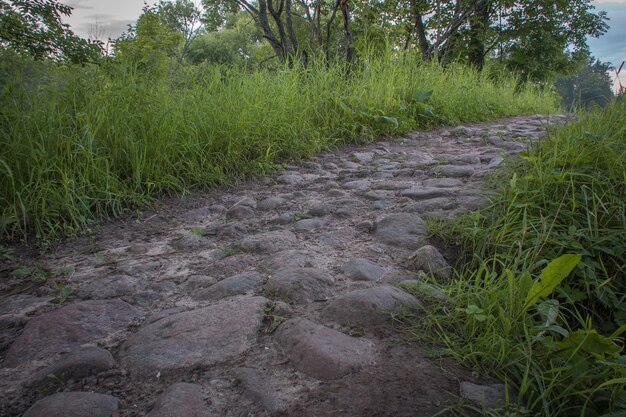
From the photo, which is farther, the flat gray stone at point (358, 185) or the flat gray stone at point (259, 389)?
the flat gray stone at point (358, 185)

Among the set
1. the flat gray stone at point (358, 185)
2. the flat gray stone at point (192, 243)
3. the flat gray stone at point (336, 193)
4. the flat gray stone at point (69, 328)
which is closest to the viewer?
the flat gray stone at point (69, 328)

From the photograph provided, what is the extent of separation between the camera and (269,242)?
2.41 m

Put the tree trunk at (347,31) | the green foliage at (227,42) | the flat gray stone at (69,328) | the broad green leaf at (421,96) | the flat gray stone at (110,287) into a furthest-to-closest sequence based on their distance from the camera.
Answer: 1. the green foliage at (227,42)
2. the tree trunk at (347,31)
3. the broad green leaf at (421,96)
4. the flat gray stone at (110,287)
5. the flat gray stone at (69,328)

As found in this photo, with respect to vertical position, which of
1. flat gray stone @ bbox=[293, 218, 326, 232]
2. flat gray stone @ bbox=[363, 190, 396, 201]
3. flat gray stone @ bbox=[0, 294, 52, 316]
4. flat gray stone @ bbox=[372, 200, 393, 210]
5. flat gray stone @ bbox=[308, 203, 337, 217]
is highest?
flat gray stone @ bbox=[363, 190, 396, 201]

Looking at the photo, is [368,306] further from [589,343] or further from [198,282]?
[198,282]

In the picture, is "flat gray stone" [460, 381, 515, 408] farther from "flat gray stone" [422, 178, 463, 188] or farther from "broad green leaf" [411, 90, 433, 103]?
"broad green leaf" [411, 90, 433, 103]

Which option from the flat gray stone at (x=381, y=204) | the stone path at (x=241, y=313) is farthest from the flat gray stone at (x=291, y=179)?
the flat gray stone at (x=381, y=204)

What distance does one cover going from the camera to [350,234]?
2.50 meters

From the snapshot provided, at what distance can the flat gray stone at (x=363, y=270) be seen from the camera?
1945 millimetres

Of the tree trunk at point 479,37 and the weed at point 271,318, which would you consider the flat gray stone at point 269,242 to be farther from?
the tree trunk at point 479,37

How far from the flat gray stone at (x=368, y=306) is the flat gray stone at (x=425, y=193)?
4.34ft

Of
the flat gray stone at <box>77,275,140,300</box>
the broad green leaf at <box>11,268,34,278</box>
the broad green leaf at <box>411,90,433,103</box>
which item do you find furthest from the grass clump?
the broad green leaf at <box>411,90,433,103</box>

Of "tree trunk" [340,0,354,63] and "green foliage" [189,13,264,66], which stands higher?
"green foliage" [189,13,264,66]

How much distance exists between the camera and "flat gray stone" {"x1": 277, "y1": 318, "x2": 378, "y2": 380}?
1327 mm
